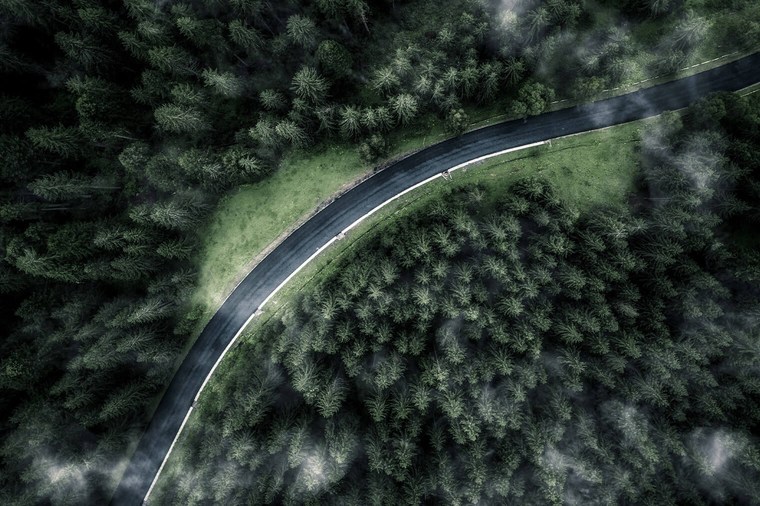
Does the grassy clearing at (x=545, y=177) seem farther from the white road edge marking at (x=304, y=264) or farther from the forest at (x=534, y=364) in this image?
the forest at (x=534, y=364)

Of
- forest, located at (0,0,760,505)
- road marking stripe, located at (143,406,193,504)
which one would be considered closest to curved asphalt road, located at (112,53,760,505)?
road marking stripe, located at (143,406,193,504)

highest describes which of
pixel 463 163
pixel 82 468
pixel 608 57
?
pixel 608 57

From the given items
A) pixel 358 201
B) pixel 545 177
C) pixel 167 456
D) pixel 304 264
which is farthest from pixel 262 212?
pixel 545 177

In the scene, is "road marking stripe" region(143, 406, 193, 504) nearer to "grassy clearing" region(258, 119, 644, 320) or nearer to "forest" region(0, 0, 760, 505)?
"forest" region(0, 0, 760, 505)

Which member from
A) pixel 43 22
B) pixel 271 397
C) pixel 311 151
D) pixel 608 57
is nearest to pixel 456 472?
pixel 271 397

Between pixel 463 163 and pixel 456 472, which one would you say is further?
pixel 463 163

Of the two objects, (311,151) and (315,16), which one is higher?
(315,16)

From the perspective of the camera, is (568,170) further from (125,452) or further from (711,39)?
(125,452)
